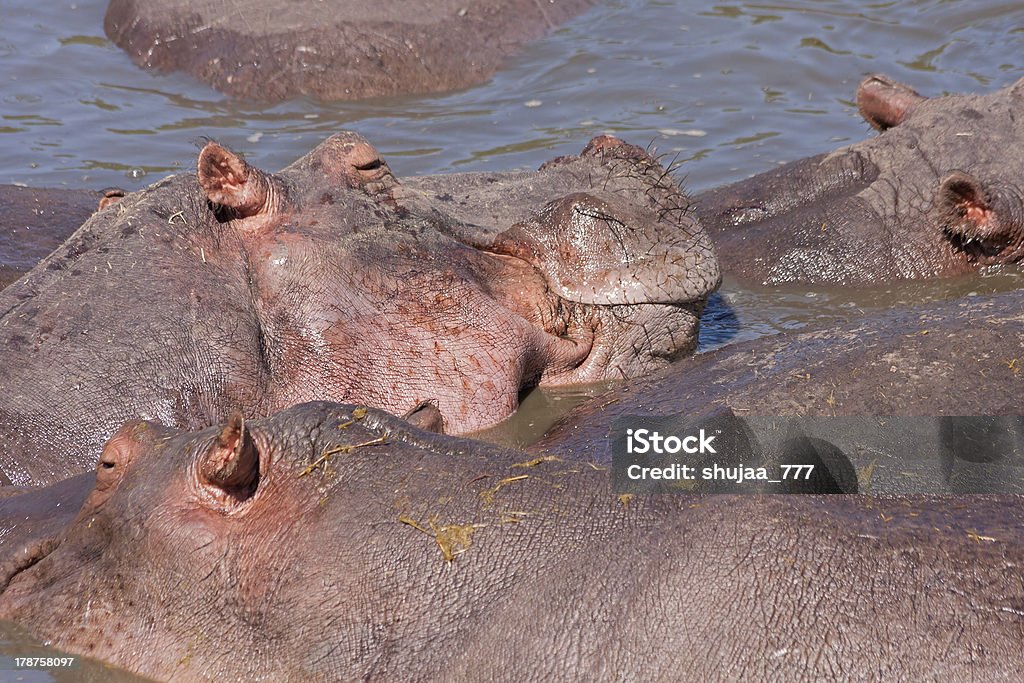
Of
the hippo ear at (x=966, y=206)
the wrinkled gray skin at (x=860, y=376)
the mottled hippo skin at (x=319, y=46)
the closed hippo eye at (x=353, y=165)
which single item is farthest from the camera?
the mottled hippo skin at (x=319, y=46)

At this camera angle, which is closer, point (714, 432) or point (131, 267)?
point (714, 432)

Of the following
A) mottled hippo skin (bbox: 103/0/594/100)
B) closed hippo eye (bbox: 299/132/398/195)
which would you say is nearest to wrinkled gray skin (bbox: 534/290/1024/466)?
closed hippo eye (bbox: 299/132/398/195)

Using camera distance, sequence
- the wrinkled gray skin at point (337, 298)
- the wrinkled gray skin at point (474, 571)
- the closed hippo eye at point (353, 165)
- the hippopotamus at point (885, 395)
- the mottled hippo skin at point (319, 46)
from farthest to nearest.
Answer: the mottled hippo skin at point (319, 46) → the closed hippo eye at point (353, 165) → the wrinkled gray skin at point (337, 298) → the hippopotamus at point (885, 395) → the wrinkled gray skin at point (474, 571)

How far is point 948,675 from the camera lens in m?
3.16

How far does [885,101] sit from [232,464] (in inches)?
212

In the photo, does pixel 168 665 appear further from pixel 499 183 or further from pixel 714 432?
pixel 499 183

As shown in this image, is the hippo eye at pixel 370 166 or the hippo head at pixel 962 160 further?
the hippo head at pixel 962 160

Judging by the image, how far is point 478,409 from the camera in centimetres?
530

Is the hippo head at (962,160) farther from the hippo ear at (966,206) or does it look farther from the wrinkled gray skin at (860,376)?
the wrinkled gray skin at (860,376)

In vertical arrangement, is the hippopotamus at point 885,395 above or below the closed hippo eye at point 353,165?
below

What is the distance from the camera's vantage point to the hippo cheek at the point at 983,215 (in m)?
6.76

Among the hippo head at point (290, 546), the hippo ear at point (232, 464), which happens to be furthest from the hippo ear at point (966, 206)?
the hippo ear at point (232, 464)

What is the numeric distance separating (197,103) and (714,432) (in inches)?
269

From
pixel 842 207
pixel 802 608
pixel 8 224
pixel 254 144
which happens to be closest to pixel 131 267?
pixel 8 224
